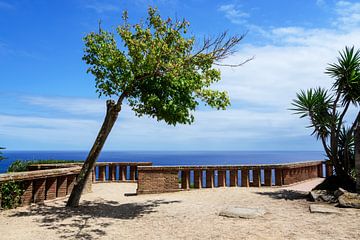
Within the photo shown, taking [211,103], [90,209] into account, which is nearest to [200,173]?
[211,103]

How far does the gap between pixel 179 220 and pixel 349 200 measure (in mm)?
5600

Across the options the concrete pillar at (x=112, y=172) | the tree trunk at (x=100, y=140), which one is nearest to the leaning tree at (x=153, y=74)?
the tree trunk at (x=100, y=140)

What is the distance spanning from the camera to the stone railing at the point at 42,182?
11375 mm

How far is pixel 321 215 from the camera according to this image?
389 inches

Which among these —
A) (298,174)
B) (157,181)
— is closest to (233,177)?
(157,181)

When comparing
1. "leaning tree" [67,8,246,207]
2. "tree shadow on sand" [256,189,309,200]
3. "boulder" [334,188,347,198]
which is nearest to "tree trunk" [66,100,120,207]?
"leaning tree" [67,8,246,207]

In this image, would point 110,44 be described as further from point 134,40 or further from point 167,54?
point 167,54

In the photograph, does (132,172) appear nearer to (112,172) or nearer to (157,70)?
(112,172)

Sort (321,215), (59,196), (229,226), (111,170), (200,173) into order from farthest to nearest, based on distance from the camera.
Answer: (111,170)
(200,173)
(59,196)
(321,215)
(229,226)

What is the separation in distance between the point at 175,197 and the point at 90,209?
3.67 m

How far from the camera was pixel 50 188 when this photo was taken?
1312cm

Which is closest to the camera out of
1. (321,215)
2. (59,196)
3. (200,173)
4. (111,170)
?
(321,215)

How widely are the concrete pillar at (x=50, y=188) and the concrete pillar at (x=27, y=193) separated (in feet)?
3.07

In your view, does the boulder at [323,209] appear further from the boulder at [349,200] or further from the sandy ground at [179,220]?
the boulder at [349,200]
